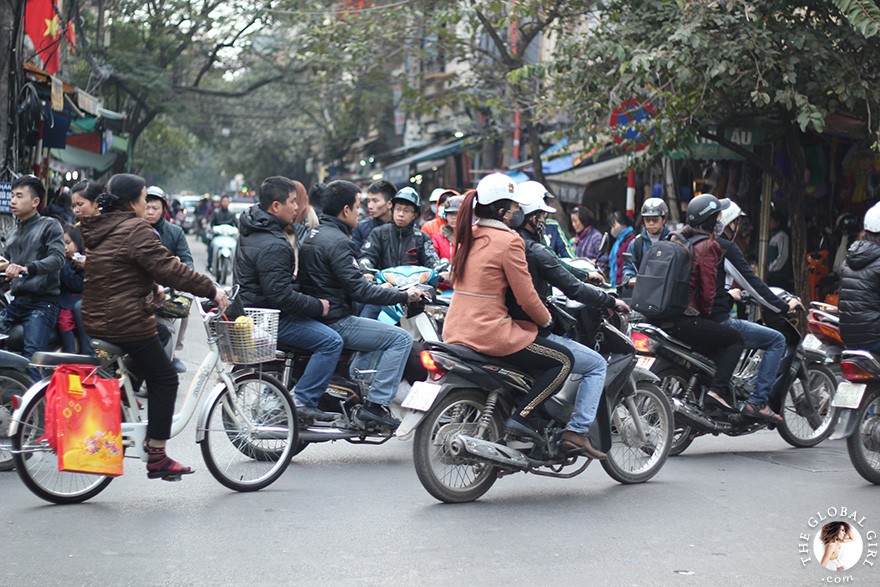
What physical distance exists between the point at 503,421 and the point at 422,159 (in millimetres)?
24060

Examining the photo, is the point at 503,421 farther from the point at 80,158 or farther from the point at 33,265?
the point at 80,158

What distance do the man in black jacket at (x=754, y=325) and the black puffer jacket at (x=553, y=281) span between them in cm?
180

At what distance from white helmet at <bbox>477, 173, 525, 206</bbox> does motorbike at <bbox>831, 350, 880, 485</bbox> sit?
2.33 metres

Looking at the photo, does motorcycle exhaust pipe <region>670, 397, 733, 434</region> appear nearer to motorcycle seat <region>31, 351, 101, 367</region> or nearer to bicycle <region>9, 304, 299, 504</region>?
bicycle <region>9, 304, 299, 504</region>

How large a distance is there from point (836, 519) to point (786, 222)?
32.0 ft

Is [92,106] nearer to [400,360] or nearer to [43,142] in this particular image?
[43,142]

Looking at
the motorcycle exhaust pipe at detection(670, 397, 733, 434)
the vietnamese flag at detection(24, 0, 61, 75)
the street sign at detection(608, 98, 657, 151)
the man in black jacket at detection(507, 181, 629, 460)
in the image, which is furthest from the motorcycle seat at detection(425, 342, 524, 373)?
the vietnamese flag at detection(24, 0, 61, 75)

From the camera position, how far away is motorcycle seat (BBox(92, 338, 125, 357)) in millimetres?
6102

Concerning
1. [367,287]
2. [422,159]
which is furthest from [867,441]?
[422,159]

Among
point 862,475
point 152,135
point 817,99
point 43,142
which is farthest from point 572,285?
point 152,135

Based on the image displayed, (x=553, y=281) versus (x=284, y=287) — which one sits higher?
(x=553, y=281)

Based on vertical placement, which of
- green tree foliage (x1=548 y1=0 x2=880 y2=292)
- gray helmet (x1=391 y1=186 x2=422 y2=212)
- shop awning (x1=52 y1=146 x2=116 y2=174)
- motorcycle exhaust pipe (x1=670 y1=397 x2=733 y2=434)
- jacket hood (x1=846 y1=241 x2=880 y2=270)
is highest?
green tree foliage (x1=548 y1=0 x2=880 y2=292)

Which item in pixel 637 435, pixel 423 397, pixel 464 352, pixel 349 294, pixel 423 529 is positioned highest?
pixel 349 294

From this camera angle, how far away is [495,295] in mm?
6320
